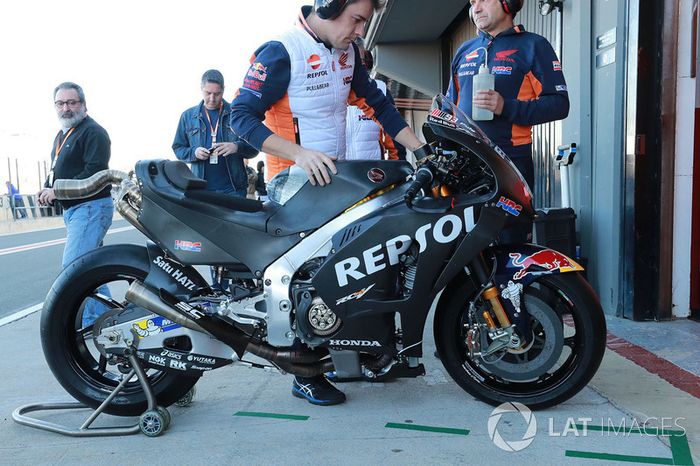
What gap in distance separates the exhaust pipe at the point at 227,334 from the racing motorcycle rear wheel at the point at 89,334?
12 centimetres

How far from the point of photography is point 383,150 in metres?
5.25

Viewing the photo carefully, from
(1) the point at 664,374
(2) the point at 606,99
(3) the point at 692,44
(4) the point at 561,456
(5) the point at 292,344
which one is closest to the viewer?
(4) the point at 561,456

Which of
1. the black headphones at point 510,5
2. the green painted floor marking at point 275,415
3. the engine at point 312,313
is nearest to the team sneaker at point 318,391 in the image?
the green painted floor marking at point 275,415

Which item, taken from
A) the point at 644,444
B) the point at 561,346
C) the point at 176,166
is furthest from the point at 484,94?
the point at 644,444

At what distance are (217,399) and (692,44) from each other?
145 inches

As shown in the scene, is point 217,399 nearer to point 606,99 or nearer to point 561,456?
point 561,456

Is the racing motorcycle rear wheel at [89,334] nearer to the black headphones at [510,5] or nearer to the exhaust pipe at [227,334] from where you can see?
the exhaust pipe at [227,334]

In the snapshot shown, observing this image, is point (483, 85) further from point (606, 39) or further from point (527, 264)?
point (606, 39)

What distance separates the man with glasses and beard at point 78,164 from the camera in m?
4.58

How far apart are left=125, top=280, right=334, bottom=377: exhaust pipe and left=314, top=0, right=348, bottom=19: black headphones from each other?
1.38 m

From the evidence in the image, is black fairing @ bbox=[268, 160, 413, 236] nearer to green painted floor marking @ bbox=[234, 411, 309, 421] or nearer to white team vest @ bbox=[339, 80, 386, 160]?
green painted floor marking @ bbox=[234, 411, 309, 421]

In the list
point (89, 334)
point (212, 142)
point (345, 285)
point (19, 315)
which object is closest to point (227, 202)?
point (345, 285)

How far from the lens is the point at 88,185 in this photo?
2969mm

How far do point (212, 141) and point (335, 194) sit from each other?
9.82 ft
